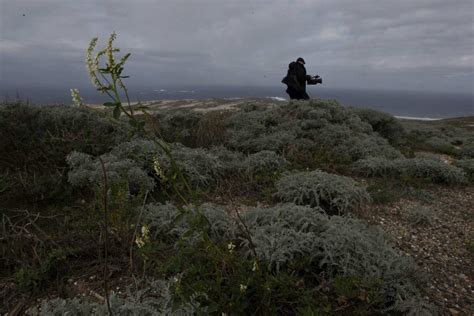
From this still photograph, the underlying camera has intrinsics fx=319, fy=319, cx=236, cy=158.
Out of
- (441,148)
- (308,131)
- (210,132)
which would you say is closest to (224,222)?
(210,132)

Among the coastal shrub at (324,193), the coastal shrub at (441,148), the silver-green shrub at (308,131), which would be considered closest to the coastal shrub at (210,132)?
the silver-green shrub at (308,131)

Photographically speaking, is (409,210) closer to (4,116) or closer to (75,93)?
(75,93)

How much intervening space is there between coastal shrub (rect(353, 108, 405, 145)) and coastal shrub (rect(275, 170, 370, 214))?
610cm

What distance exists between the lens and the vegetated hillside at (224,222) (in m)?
2.25

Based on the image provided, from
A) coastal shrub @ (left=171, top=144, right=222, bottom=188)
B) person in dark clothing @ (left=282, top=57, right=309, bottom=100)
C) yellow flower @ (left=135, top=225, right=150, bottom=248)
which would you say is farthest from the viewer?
person in dark clothing @ (left=282, top=57, right=309, bottom=100)

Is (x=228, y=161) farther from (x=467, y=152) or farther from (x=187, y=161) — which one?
(x=467, y=152)

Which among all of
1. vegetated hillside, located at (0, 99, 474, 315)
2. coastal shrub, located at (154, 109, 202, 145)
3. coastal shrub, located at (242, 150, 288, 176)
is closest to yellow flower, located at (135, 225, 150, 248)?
vegetated hillside, located at (0, 99, 474, 315)

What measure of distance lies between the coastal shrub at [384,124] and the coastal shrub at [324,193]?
6099mm

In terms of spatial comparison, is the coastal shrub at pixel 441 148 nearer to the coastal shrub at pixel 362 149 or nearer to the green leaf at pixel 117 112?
the coastal shrub at pixel 362 149

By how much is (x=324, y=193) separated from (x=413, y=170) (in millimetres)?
2652

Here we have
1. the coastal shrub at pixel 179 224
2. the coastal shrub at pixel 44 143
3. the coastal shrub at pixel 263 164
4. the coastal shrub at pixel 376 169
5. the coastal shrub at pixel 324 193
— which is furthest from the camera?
the coastal shrub at pixel 376 169

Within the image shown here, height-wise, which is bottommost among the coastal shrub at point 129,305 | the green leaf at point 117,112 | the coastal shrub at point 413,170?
the coastal shrub at point 129,305

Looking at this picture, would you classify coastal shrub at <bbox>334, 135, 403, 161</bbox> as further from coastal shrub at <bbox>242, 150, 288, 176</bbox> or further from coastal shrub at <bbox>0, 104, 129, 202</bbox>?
coastal shrub at <bbox>0, 104, 129, 202</bbox>

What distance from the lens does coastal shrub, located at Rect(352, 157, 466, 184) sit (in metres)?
5.79
